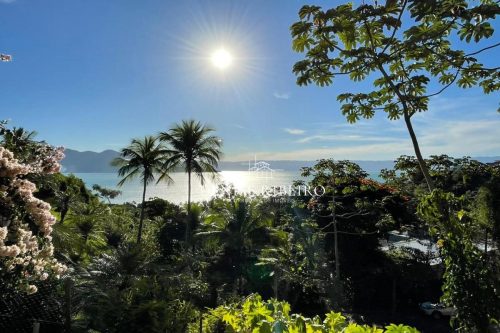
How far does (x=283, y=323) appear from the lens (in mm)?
2059

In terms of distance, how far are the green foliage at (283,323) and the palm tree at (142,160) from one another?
68.0 feet

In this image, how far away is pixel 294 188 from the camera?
2112cm

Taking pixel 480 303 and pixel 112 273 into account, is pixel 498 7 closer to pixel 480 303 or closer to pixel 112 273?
pixel 480 303

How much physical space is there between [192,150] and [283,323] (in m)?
20.7

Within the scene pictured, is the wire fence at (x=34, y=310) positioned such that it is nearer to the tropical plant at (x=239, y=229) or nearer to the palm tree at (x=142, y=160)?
the tropical plant at (x=239, y=229)

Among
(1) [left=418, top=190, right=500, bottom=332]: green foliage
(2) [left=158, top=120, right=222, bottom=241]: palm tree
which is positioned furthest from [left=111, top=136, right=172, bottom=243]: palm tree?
(1) [left=418, top=190, right=500, bottom=332]: green foliage

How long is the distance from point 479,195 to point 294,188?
31.4 feet

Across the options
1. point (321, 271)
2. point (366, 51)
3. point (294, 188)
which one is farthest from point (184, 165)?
point (366, 51)

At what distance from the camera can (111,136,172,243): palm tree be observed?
74.3 feet

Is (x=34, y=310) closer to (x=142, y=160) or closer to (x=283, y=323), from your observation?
(x=283, y=323)

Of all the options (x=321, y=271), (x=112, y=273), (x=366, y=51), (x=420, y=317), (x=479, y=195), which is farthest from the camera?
(x=420, y=317)

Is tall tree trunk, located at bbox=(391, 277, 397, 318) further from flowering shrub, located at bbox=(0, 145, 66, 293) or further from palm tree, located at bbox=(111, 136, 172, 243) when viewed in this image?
flowering shrub, located at bbox=(0, 145, 66, 293)

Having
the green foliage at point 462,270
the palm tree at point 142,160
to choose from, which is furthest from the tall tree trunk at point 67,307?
the palm tree at point 142,160

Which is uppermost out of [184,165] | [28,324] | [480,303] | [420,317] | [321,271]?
[184,165]
